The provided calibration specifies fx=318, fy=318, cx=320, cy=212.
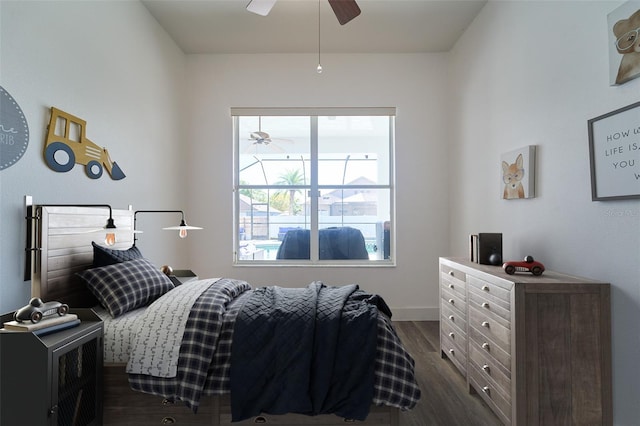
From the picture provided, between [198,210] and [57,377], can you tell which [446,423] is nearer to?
[57,377]

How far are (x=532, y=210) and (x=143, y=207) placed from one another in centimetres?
328

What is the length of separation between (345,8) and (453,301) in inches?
94.3

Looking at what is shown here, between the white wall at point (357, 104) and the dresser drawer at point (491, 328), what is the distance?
1607 millimetres

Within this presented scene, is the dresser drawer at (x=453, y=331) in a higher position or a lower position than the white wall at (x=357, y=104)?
lower

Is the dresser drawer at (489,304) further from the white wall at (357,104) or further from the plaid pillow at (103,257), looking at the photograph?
the plaid pillow at (103,257)

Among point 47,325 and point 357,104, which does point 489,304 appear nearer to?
point 47,325

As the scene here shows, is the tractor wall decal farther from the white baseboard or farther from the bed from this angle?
the white baseboard

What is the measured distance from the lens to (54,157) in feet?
6.50

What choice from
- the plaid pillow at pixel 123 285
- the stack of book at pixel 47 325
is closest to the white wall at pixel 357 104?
the plaid pillow at pixel 123 285

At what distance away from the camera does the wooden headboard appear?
185 cm

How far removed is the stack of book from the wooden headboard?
0.43 m

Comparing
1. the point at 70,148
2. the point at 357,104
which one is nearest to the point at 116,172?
the point at 70,148

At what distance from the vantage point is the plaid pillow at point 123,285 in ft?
6.34

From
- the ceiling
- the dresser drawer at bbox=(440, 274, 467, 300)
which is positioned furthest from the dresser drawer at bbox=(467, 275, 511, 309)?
the ceiling
